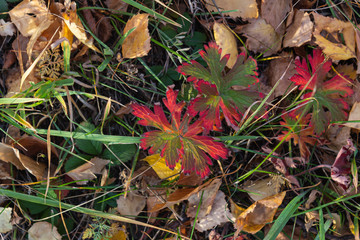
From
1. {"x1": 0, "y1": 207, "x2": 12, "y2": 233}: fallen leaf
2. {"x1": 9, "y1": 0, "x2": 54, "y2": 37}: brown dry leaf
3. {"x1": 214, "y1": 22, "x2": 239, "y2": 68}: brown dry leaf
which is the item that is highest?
{"x1": 9, "y1": 0, "x2": 54, "y2": 37}: brown dry leaf

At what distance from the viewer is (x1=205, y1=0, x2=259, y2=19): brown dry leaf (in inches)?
66.5

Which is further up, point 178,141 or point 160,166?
point 178,141

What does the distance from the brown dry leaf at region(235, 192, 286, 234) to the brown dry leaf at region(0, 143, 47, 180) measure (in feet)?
3.55

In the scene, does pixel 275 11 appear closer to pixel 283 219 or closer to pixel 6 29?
pixel 283 219

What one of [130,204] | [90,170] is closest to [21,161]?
[90,170]

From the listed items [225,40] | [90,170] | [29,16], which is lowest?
[90,170]

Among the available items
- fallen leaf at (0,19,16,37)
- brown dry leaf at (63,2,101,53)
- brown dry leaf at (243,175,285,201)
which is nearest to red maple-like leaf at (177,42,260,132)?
brown dry leaf at (243,175,285,201)

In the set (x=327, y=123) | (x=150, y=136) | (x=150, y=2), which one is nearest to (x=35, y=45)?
(x=150, y=2)

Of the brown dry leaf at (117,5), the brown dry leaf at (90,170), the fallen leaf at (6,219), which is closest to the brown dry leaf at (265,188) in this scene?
the brown dry leaf at (90,170)

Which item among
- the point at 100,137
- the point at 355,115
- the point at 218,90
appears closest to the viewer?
the point at 218,90

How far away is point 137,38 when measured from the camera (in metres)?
1.69

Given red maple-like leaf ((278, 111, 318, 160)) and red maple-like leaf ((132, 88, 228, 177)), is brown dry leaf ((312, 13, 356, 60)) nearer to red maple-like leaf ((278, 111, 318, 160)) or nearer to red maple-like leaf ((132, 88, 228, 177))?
red maple-like leaf ((278, 111, 318, 160))

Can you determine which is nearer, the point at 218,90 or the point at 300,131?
the point at 218,90

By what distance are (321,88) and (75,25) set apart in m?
1.30
